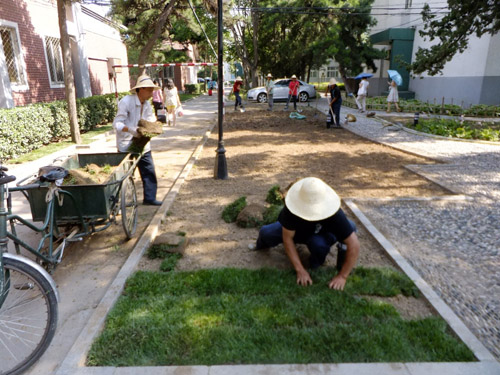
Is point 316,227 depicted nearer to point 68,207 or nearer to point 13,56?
point 68,207

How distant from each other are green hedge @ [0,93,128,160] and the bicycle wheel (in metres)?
6.77

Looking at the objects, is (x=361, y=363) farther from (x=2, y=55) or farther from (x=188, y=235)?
(x=2, y=55)

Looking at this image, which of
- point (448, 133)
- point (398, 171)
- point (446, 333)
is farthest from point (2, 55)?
point (448, 133)

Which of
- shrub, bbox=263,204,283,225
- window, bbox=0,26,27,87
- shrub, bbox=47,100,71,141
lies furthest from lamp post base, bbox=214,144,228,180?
window, bbox=0,26,27,87

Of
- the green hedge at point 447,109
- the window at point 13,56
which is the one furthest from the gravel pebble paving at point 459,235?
the window at point 13,56

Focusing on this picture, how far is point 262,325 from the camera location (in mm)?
2961

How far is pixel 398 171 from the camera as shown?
790cm

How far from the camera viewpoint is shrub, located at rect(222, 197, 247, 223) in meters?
5.28

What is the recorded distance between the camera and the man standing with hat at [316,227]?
318 cm

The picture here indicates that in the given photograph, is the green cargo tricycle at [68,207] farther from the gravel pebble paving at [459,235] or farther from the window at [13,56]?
the window at [13,56]

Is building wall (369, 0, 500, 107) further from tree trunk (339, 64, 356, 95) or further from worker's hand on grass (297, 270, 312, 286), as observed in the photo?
worker's hand on grass (297, 270, 312, 286)

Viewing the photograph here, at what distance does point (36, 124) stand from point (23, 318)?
8.52 meters

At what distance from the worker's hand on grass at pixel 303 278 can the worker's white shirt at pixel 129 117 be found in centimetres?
286

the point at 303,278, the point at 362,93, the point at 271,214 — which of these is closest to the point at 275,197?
the point at 271,214
